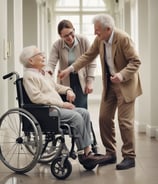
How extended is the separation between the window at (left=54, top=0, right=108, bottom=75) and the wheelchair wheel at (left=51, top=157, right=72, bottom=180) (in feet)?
32.2

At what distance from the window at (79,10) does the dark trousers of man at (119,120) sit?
9.17 metres

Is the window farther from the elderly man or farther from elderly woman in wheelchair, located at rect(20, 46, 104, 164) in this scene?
elderly woman in wheelchair, located at rect(20, 46, 104, 164)

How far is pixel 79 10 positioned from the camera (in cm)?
1334

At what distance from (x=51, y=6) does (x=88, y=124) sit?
31.2ft

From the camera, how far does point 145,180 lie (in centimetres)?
337

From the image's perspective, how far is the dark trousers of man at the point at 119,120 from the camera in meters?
3.82

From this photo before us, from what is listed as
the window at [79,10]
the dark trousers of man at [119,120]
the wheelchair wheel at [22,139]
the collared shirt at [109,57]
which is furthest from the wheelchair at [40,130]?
the window at [79,10]

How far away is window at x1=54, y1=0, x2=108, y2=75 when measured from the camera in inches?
522

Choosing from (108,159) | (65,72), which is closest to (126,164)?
(108,159)

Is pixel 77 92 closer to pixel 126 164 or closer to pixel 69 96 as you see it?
pixel 69 96

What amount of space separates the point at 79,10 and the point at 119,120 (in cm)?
991

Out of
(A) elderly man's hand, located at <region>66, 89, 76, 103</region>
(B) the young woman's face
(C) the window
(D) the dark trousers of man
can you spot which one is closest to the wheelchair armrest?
(A) elderly man's hand, located at <region>66, 89, 76, 103</region>

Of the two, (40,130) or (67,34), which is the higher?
(67,34)

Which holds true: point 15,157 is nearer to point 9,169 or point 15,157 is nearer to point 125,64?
point 9,169
